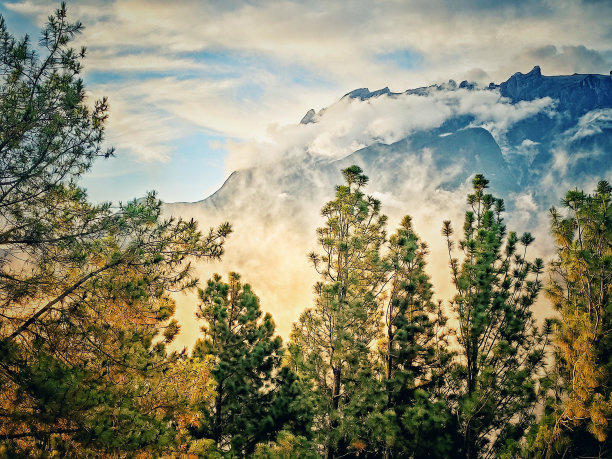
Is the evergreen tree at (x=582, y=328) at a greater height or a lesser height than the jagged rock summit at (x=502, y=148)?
lesser

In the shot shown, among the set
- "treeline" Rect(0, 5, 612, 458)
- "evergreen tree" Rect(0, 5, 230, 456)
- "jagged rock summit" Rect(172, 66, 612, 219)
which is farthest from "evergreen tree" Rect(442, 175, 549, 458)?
"jagged rock summit" Rect(172, 66, 612, 219)

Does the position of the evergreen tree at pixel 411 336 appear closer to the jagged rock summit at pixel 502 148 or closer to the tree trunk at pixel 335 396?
the tree trunk at pixel 335 396

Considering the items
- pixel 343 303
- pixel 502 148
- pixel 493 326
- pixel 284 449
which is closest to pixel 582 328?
pixel 493 326

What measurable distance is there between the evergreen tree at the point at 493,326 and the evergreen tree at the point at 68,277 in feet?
28.5

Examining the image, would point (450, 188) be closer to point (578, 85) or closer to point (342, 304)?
point (578, 85)

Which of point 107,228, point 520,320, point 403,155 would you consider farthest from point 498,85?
point 107,228

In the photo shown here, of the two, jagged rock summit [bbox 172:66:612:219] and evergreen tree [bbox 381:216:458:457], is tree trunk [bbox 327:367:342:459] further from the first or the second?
jagged rock summit [bbox 172:66:612:219]

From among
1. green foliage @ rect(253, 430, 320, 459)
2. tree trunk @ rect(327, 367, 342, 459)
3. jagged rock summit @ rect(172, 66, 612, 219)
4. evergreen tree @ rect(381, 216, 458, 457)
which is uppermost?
jagged rock summit @ rect(172, 66, 612, 219)

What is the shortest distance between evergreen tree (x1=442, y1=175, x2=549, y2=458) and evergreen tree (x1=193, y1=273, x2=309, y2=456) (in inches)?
226

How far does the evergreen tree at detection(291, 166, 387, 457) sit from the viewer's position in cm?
1167

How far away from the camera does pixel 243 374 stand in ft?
38.5

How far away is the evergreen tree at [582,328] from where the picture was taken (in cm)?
785

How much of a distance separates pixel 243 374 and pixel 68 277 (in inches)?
302

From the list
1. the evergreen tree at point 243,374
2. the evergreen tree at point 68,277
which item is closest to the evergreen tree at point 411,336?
the evergreen tree at point 243,374
